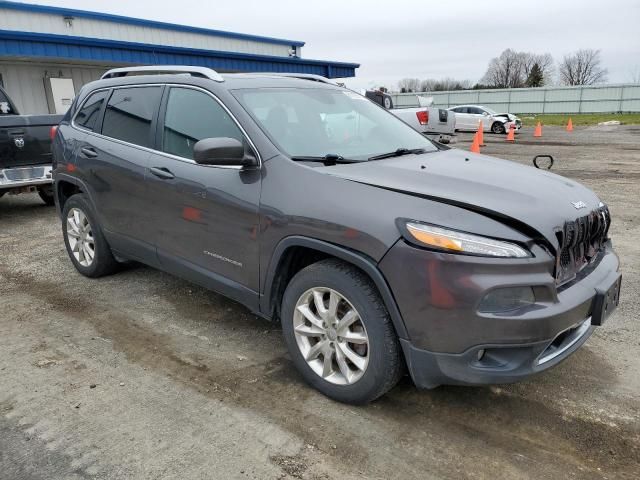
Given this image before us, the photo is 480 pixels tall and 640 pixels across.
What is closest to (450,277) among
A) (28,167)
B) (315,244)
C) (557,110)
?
(315,244)

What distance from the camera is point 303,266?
3.23m

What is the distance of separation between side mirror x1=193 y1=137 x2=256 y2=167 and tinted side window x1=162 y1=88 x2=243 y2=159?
0.25 metres

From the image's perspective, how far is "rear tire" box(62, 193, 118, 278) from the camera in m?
4.79

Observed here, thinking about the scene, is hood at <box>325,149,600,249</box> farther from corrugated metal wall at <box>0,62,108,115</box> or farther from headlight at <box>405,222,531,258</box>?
corrugated metal wall at <box>0,62,108,115</box>

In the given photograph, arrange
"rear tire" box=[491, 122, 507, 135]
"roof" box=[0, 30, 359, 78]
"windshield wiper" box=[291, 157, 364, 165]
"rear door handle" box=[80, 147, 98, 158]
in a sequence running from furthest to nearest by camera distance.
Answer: "rear tire" box=[491, 122, 507, 135] → "roof" box=[0, 30, 359, 78] → "rear door handle" box=[80, 147, 98, 158] → "windshield wiper" box=[291, 157, 364, 165]

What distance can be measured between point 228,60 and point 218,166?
58.8 feet

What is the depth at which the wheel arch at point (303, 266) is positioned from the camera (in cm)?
262

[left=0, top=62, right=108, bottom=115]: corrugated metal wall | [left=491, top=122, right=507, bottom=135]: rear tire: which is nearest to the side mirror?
[left=0, top=62, right=108, bottom=115]: corrugated metal wall

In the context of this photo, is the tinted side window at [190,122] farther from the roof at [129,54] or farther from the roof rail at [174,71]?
the roof at [129,54]

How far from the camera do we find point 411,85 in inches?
3206

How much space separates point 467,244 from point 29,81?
16.3 m

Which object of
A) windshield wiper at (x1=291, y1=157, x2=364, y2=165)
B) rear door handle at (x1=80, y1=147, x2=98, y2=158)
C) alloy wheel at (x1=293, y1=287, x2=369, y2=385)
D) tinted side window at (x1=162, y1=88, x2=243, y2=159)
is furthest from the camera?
rear door handle at (x1=80, y1=147, x2=98, y2=158)

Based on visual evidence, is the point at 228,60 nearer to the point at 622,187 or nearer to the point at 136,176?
the point at 622,187

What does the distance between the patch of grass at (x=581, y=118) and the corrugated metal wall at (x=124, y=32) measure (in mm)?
21816
